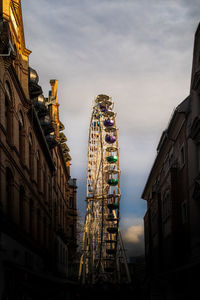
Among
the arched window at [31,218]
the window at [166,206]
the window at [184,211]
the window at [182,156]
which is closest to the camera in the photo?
the window at [184,211]

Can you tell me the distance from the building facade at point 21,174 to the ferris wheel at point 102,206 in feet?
53.2

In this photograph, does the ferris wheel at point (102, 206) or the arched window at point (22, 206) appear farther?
the ferris wheel at point (102, 206)

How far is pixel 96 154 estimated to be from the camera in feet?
185

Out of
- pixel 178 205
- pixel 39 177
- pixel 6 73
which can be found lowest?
pixel 178 205

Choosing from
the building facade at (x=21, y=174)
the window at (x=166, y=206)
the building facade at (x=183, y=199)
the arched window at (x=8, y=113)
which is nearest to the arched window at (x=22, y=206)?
the building facade at (x=21, y=174)

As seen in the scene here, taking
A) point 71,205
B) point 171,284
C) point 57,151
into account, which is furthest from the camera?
point 71,205

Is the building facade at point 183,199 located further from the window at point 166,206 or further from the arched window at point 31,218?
the arched window at point 31,218

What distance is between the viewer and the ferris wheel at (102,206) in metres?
51.8

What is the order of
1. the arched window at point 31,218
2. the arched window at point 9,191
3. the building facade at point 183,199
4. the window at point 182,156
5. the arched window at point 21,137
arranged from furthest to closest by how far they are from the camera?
the arched window at point 31,218
the window at point 182,156
the arched window at point 21,137
the building facade at point 183,199
the arched window at point 9,191

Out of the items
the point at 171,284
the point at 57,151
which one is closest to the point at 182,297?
the point at 171,284

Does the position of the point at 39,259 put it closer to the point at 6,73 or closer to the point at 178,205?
the point at 178,205

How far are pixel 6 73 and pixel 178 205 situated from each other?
11.7 m

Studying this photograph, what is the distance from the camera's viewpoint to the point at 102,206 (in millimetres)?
52219

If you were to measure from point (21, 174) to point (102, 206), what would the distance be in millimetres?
29973
